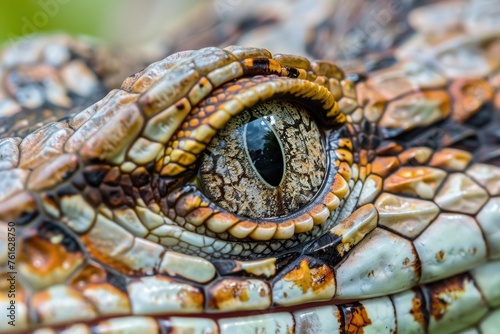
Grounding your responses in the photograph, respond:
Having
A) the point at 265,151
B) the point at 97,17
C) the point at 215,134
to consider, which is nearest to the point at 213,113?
the point at 215,134

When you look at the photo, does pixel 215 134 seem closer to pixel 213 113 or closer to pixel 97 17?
pixel 213 113

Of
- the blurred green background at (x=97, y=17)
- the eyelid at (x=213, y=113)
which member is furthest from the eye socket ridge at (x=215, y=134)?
the blurred green background at (x=97, y=17)

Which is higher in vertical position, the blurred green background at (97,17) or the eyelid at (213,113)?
the blurred green background at (97,17)

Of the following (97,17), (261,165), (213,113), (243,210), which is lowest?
(243,210)

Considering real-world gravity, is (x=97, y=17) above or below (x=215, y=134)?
above

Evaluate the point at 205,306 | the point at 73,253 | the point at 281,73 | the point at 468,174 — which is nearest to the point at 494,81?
the point at 468,174

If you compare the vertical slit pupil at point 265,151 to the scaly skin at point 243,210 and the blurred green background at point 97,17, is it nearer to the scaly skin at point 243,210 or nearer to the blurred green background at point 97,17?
the scaly skin at point 243,210

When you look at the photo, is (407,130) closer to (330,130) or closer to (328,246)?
(330,130)
